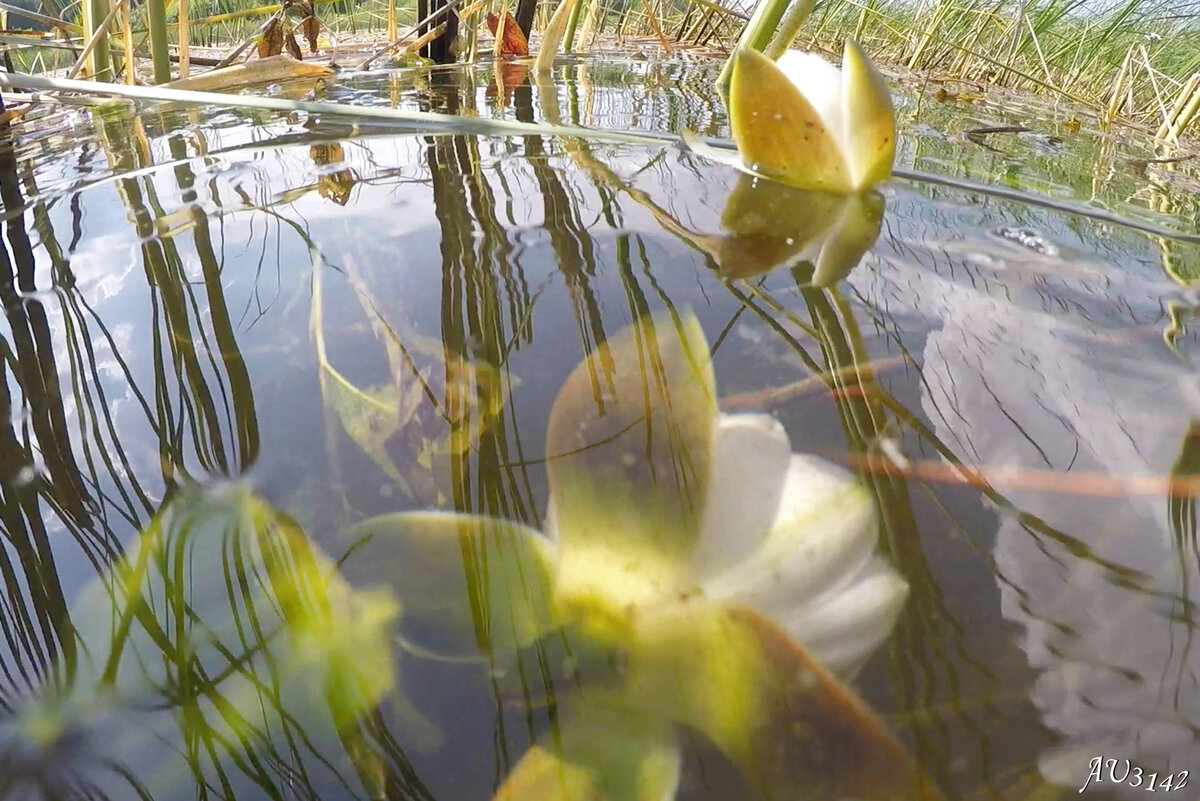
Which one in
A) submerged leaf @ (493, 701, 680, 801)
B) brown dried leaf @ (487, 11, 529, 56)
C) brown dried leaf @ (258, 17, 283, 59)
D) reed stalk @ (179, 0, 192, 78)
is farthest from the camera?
brown dried leaf @ (487, 11, 529, 56)

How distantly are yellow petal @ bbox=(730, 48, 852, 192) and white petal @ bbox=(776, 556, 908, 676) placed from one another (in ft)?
1.63

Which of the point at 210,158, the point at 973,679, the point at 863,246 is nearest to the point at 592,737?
the point at 973,679

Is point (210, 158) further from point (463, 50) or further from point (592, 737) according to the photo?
point (463, 50)

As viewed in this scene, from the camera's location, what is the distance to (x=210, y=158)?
0.87 metres

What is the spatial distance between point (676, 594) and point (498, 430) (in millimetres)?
129

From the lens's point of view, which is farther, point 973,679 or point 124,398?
point 124,398

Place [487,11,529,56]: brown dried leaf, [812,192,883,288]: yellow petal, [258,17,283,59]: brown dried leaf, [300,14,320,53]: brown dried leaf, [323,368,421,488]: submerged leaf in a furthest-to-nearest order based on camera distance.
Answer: [487,11,529,56]: brown dried leaf < [300,14,320,53]: brown dried leaf < [258,17,283,59]: brown dried leaf < [812,192,883,288]: yellow petal < [323,368,421,488]: submerged leaf

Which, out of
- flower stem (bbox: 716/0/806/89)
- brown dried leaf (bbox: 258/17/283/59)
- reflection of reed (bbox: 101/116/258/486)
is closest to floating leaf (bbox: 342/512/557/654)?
reflection of reed (bbox: 101/116/258/486)

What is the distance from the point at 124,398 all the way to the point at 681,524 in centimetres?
32

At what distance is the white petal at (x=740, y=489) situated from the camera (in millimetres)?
290

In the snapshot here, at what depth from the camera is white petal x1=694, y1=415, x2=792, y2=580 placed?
0.29 m

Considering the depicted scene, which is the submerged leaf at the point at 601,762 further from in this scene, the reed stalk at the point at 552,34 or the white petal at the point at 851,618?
the reed stalk at the point at 552,34

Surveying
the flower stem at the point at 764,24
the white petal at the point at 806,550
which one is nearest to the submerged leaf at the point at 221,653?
the white petal at the point at 806,550

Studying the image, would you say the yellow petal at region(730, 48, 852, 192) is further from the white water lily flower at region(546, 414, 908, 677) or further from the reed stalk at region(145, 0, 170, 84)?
the reed stalk at region(145, 0, 170, 84)
